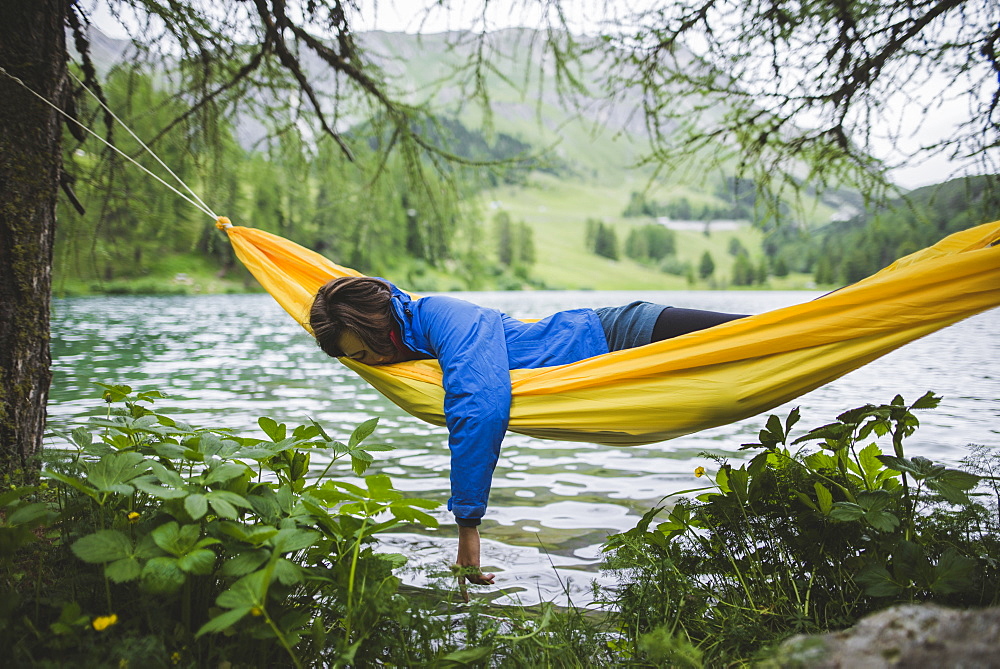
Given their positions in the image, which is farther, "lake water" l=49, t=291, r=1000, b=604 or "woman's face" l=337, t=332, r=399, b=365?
"lake water" l=49, t=291, r=1000, b=604

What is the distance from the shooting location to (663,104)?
3.23 meters

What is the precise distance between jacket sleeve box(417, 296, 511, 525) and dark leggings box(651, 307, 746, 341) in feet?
2.08

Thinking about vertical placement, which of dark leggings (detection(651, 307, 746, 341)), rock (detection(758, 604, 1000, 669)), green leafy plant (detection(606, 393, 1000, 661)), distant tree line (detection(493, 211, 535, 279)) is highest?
distant tree line (detection(493, 211, 535, 279))

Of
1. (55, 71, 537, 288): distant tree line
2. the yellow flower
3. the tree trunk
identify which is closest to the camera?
the yellow flower

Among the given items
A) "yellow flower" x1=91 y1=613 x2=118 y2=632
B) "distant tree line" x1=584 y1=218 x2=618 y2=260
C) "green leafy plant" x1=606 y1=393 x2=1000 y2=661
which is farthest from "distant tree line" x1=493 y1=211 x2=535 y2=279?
"yellow flower" x1=91 y1=613 x2=118 y2=632

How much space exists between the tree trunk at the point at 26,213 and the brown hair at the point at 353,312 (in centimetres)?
93

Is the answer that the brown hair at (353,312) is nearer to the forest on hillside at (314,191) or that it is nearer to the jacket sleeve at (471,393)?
the jacket sleeve at (471,393)

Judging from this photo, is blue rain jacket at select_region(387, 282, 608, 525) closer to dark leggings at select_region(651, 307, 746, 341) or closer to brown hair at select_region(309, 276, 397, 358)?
brown hair at select_region(309, 276, 397, 358)

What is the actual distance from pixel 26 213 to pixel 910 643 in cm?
265

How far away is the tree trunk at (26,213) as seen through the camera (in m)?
2.00

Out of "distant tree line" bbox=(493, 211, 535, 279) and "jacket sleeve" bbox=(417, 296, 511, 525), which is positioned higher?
"distant tree line" bbox=(493, 211, 535, 279)

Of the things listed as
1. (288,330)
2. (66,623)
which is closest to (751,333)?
(66,623)

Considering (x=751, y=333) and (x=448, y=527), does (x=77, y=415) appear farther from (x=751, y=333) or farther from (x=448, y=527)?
(x=751, y=333)

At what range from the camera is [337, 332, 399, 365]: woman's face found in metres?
2.40
